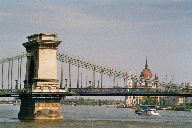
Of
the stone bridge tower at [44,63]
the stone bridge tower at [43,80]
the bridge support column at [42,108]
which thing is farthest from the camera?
the stone bridge tower at [44,63]

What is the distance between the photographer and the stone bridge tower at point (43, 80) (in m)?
108

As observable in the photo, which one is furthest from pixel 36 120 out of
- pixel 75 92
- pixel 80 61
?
pixel 80 61

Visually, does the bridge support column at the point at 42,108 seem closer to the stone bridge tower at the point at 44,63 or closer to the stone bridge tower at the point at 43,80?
the stone bridge tower at the point at 43,80

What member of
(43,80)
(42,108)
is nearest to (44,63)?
(43,80)

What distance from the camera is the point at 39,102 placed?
108 meters

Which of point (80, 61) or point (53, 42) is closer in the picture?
point (53, 42)

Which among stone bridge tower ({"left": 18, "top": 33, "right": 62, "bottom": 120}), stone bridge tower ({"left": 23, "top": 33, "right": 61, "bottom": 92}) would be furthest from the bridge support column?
stone bridge tower ({"left": 23, "top": 33, "right": 61, "bottom": 92})

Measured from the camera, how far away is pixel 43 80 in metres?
110

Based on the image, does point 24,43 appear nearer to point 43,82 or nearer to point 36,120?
point 43,82

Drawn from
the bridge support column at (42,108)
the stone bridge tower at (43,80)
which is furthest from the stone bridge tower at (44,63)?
the bridge support column at (42,108)

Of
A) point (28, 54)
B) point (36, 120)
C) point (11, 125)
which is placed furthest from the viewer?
point (28, 54)

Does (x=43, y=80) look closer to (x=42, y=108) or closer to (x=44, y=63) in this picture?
(x=44, y=63)

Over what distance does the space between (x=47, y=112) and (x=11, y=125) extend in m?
12.3

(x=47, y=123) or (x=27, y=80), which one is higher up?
(x=27, y=80)
